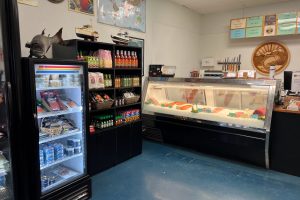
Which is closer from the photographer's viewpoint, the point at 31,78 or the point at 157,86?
the point at 31,78

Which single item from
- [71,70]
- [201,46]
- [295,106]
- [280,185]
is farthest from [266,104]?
[201,46]

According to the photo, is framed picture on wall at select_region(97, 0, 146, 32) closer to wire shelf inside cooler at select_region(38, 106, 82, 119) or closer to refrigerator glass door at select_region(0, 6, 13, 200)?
wire shelf inside cooler at select_region(38, 106, 82, 119)

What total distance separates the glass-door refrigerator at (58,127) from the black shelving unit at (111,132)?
281mm

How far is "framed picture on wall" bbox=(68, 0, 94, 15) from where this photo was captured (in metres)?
3.40

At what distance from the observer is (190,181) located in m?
3.14

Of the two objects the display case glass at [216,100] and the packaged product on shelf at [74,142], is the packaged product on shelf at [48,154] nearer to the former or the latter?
the packaged product on shelf at [74,142]

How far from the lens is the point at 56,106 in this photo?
8.45 feet

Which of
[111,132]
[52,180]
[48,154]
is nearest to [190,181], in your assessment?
[111,132]

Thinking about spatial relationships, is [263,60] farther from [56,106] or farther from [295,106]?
[56,106]

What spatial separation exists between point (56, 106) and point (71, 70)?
456mm

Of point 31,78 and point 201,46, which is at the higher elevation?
point 201,46

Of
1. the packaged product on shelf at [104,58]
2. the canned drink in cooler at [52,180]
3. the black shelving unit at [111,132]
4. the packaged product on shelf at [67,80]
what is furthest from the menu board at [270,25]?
the canned drink in cooler at [52,180]

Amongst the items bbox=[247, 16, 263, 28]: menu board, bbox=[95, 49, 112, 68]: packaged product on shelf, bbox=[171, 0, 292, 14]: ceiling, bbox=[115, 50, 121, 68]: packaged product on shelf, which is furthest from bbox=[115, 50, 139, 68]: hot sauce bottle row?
bbox=[247, 16, 263, 28]: menu board

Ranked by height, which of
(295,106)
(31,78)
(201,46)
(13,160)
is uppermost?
(201,46)
